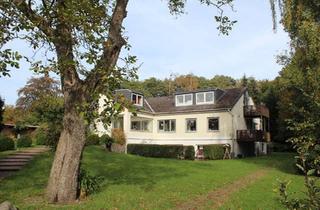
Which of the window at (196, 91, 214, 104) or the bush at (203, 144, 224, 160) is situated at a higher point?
the window at (196, 91, 214, 104)

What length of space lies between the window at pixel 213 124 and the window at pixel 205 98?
88.5 inches

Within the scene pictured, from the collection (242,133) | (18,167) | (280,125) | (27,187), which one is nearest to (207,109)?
(242,133)

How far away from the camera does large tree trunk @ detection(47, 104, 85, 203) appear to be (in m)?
11.5

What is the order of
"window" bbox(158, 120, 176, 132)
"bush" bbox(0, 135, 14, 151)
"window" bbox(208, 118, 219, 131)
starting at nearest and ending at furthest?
"bush" bbox(0, 135, 14, 151)
"window" bbox(208, 118, 219, 131)
"window" bbox(158, 120, 176, 132)

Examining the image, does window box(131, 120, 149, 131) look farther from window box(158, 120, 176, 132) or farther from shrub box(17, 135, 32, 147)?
shrub box(17, 135, 32, 147)

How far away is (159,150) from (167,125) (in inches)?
298

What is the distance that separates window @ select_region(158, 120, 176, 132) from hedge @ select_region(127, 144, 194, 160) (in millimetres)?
6879

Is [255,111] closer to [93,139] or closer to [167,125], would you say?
[167,125]

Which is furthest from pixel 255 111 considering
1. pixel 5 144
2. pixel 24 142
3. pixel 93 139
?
pixel 5 144

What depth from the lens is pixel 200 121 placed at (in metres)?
39.7

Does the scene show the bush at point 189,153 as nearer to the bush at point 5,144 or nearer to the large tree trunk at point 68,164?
the bush at point 5,144

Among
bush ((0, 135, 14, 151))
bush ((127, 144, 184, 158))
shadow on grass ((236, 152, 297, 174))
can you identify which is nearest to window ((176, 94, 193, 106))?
bush ((127, 144, 184, 158))

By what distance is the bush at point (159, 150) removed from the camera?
3431cm

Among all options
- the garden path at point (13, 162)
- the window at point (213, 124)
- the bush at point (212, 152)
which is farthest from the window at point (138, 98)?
the garden path at point (13, 162)
